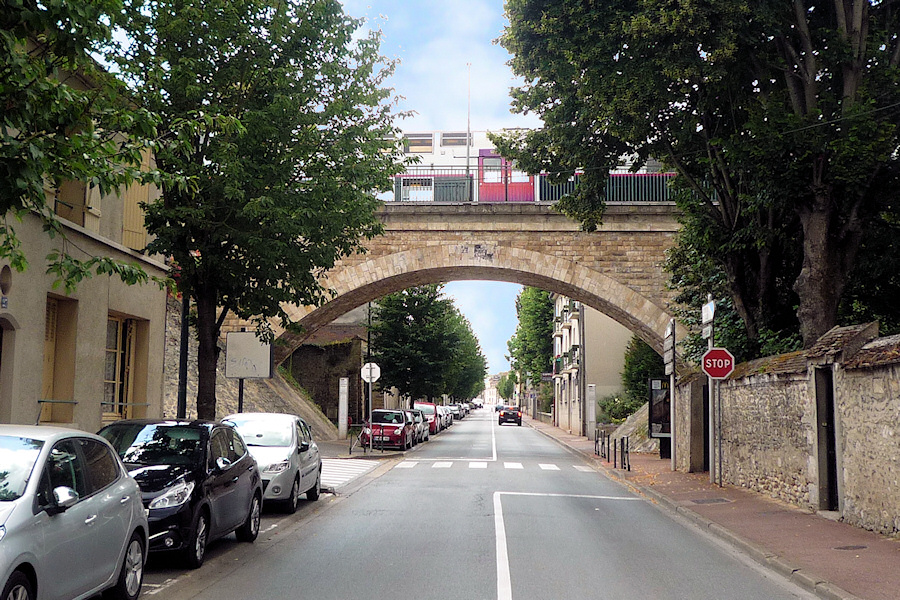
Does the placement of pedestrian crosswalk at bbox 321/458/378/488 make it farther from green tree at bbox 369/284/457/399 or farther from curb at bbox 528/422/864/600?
green tree at bbox 369/284/457/399

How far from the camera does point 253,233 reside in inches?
480

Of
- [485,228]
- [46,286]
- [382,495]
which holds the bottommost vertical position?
[382,495]

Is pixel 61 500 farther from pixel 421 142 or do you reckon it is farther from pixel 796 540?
pixel 421 142

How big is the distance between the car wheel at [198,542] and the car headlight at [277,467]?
164 inches

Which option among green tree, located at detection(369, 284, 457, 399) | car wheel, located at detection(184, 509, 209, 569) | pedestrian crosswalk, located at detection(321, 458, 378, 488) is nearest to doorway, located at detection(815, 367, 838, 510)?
car wheel, located at detection(184, 509, 209, 569)

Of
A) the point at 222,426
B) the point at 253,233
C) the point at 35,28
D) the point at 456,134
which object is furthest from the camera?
the point at 456,134

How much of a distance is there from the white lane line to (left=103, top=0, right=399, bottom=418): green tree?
4.46 meters

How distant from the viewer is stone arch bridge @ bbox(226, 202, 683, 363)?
32.4 meters

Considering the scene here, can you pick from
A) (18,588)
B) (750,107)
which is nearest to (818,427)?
(750,107)

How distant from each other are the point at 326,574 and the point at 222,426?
2.71 m

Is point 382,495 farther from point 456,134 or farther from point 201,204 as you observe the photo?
point 456,134

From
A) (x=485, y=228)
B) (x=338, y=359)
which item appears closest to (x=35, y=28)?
(x=485, y=228)

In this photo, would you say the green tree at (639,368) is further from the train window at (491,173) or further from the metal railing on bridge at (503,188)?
the train window at (491,173)

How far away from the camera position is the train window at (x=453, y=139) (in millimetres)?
42594
